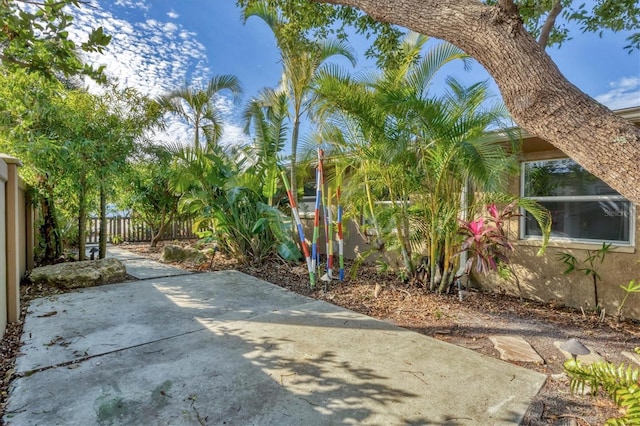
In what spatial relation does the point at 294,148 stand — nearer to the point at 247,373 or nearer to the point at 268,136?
the point at 268,136

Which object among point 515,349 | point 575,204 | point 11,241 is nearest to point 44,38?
point 11,241

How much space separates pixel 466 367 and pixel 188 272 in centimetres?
574

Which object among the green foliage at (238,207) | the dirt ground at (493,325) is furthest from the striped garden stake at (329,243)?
the green foliage at (238,207)

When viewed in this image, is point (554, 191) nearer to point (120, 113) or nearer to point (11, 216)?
point (11, 216)

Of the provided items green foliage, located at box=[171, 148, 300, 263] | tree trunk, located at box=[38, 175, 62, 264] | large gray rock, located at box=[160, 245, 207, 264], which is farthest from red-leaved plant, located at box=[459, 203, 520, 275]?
tree trunk, located at box=[38, 175, 62, 264]

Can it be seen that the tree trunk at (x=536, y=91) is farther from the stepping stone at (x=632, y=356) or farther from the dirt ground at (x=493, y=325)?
the stepping stone at (x=632, y=356)

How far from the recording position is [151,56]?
8.74 m

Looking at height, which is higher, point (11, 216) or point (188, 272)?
point (11, 216)

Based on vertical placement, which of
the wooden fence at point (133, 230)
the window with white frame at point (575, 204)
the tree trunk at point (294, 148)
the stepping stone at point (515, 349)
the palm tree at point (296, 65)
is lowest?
the stepping stone at point (515, 349)

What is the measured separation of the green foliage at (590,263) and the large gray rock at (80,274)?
24.1 ft

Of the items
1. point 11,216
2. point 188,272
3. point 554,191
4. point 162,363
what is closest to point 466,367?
point 162,363

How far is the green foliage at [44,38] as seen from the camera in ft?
9.30

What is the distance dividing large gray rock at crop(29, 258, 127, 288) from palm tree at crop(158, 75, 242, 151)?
5.73 meters

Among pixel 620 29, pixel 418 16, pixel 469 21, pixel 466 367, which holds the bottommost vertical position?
pixel 466 367
